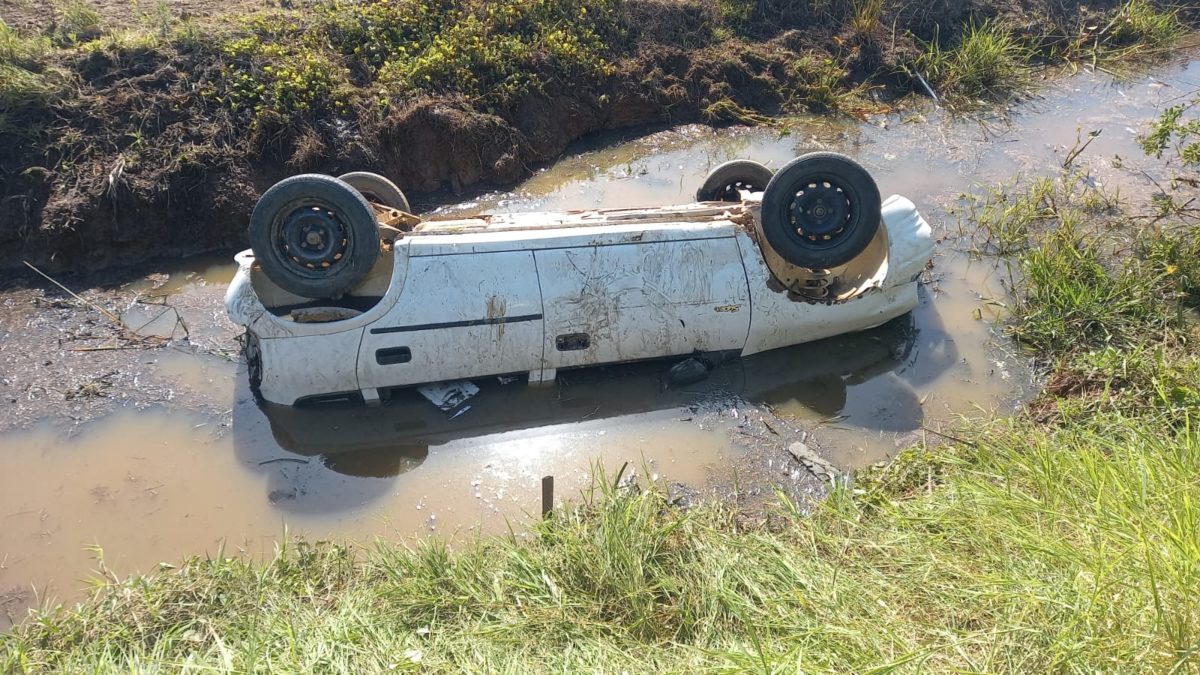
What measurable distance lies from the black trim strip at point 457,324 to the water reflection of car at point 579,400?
0.72 meters

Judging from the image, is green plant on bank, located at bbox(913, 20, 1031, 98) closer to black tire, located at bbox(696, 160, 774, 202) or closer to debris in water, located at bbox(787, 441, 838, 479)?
black tire, located at bbox(696, 160, 774, 202)

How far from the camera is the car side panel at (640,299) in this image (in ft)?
18.2

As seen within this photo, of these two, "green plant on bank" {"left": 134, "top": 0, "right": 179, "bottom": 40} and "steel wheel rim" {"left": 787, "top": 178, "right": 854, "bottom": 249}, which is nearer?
"steel wheel rim" {"left": 787, "top": 178, "right": 854, "bottom": 249}

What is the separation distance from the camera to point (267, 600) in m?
4.15

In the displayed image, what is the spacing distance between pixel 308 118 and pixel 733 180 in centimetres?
464

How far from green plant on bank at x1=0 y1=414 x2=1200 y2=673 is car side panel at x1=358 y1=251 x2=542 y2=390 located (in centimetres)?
145

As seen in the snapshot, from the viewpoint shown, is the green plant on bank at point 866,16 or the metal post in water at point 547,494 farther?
the green plant on bank at point 866,16

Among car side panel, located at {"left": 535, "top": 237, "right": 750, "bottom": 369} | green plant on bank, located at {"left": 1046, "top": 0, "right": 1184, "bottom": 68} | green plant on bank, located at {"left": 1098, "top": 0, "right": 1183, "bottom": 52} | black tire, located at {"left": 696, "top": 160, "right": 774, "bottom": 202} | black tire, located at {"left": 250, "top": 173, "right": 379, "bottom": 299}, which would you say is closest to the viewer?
black tire, located at {"left": 250, "top": 173, "right": 379, "bottom": 299}

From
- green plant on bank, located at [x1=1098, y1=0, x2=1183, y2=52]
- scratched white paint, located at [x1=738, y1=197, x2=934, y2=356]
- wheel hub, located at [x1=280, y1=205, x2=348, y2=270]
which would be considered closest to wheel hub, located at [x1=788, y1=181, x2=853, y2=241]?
scratched white paint, located at [x1=738, y1=197, x2=934, y2=356]

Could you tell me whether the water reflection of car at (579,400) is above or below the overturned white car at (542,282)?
below

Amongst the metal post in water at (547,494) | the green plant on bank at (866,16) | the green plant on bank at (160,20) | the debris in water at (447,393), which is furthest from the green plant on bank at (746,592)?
the green plant on bank at (866,16)

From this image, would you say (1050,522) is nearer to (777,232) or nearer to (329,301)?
(777,232)

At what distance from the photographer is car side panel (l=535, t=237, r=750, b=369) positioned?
18.2ft

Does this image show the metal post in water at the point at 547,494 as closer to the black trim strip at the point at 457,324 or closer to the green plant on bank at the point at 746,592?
the green plant on bank at the point at 746,592
